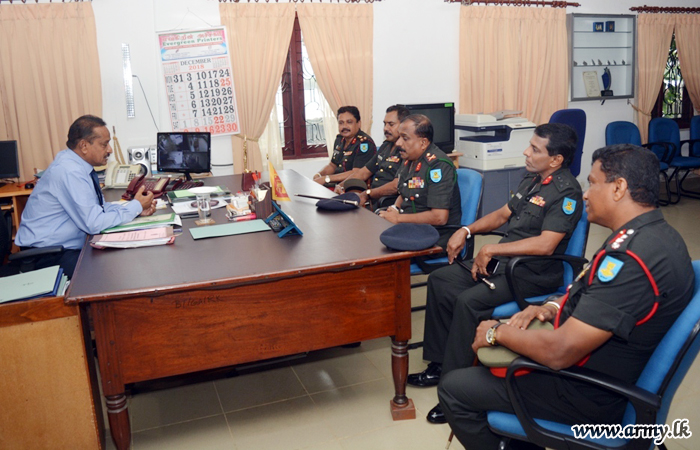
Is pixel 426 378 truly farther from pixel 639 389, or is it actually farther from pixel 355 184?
pixel 355 184

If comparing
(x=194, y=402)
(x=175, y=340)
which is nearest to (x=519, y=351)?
(x=175, y=340)

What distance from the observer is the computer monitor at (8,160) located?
4.80m

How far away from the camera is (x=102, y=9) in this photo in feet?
16.5

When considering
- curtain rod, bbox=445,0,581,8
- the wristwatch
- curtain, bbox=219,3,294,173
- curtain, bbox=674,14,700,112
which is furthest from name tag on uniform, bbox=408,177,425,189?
curtain, bbox=674,14,700,112

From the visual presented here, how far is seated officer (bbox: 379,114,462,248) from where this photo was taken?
319 cm

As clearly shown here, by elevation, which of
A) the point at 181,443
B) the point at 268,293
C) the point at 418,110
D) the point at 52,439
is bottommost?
the point at 181,443

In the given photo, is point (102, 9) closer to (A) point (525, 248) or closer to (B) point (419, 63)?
(B) point (419, 63)

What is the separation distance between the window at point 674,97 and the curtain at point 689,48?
12 cm

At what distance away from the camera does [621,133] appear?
272 inches

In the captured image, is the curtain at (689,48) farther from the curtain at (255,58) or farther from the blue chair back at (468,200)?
the blue chair back at (468,200)

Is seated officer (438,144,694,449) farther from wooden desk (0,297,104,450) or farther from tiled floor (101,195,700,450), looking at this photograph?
wooden desk (0,297,104,450)

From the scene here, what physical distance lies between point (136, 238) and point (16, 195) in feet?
8.27

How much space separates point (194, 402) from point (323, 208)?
1190mm

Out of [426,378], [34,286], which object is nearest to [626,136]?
[426,378]
